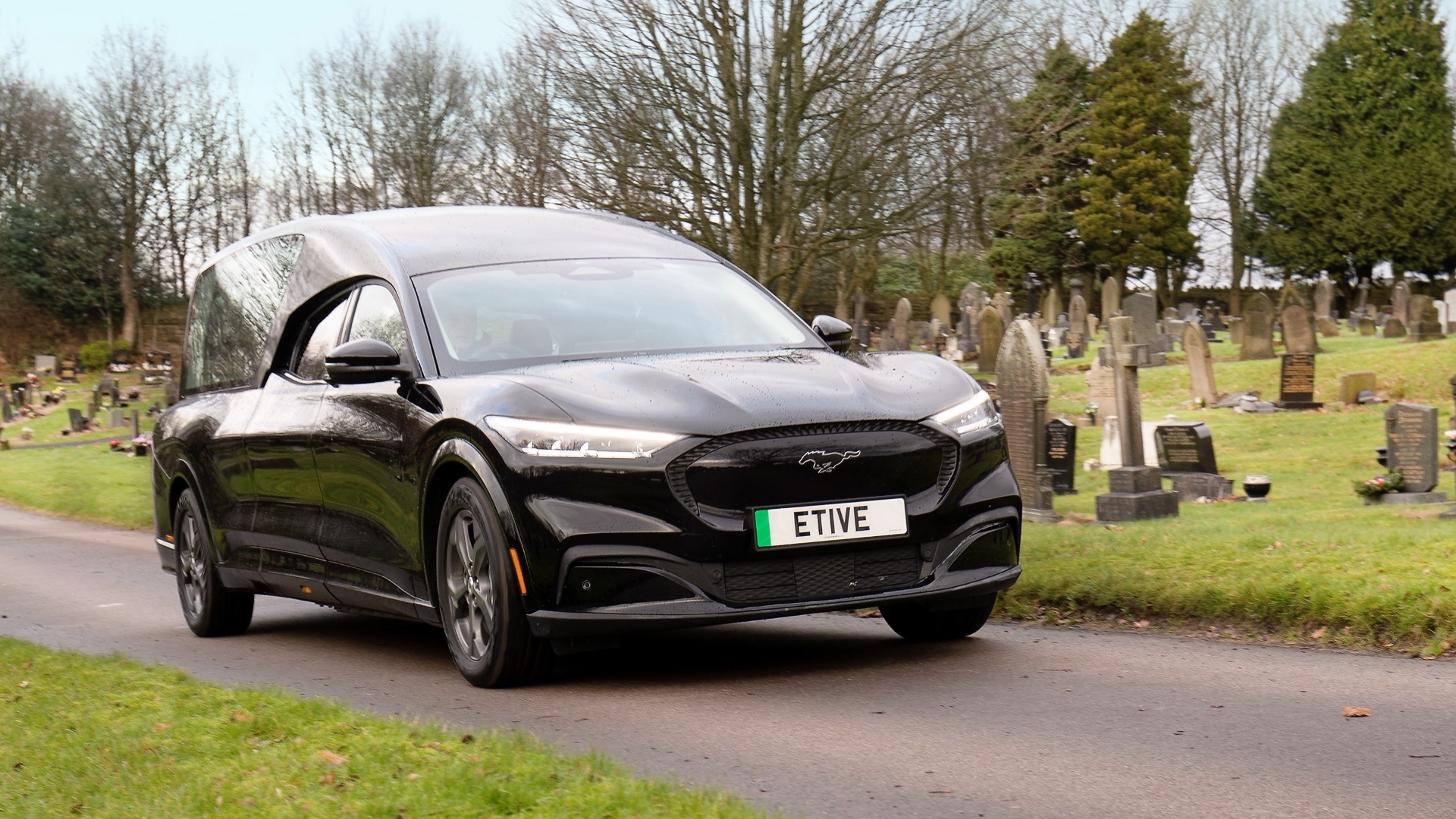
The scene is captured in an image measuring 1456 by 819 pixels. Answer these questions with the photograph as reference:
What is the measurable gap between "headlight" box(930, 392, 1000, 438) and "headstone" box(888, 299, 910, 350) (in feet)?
102

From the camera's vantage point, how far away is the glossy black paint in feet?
18.1

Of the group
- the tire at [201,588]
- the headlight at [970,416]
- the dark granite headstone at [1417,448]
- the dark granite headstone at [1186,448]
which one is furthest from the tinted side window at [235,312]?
the dark granite headstone at [1186,448]

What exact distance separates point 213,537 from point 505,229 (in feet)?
8.68

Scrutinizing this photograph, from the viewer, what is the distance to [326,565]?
7273 millimetres

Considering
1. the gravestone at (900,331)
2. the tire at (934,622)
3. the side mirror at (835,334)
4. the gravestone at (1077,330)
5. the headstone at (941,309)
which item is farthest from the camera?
Answer: the headstone at (941,309)

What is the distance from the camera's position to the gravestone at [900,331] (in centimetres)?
3741

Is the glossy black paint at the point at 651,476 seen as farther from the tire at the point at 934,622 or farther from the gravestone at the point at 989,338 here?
the gravestone at the point at 989,338

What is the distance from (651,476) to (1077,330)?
116ft

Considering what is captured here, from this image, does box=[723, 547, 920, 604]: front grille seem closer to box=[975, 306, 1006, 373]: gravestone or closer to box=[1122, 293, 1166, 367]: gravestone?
box=[1122, 293, 1166, 367]: gravestone

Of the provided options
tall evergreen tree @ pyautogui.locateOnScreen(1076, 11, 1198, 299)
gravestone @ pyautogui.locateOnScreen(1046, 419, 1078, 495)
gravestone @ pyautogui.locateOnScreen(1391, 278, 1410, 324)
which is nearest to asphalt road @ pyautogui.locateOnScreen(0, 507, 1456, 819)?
gravestone @ pyautogui.locateOnScreen(1046, 419, 1078, 495)

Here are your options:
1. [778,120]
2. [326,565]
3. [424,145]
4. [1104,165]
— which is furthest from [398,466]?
[1104,165]

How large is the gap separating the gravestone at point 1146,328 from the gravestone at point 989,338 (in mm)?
2679

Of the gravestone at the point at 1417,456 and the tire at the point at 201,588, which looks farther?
the gravestone at the point at 1417,456

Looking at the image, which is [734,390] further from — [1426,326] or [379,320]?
[1426,326]
